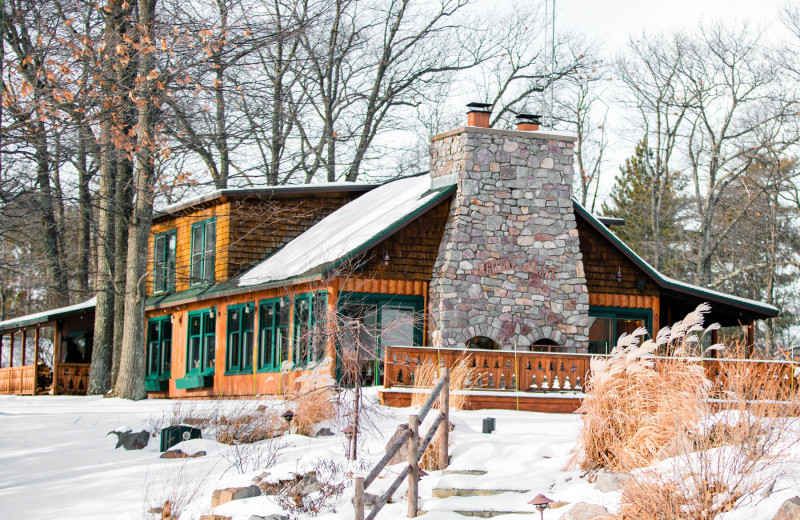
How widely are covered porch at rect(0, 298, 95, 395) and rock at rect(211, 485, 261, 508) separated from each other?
17.6m

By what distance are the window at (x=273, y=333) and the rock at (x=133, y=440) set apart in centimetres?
658

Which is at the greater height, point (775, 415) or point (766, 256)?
point (766, 256)

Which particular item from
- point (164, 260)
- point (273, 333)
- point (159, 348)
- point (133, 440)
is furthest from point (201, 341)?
point (133, 440)

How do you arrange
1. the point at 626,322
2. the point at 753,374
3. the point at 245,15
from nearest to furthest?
the point at 753,374
the point at 245,15
the point at 626,322

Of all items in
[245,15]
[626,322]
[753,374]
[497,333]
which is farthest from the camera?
[626,322]

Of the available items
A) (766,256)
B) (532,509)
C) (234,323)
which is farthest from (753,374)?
(766,256)

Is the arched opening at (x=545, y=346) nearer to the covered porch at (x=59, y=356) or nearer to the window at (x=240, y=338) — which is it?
the window at (x=240, y=338)

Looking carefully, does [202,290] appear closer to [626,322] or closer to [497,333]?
[497,333]

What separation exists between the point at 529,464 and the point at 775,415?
303 cm

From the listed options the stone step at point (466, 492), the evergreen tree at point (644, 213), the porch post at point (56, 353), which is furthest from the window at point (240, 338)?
the evergreen tree at point (644, 213)

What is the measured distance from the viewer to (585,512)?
8.19 m

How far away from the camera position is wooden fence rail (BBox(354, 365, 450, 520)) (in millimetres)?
8391

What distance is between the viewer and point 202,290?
23406 mm

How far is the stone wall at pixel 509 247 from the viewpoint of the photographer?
19391 millimetres
